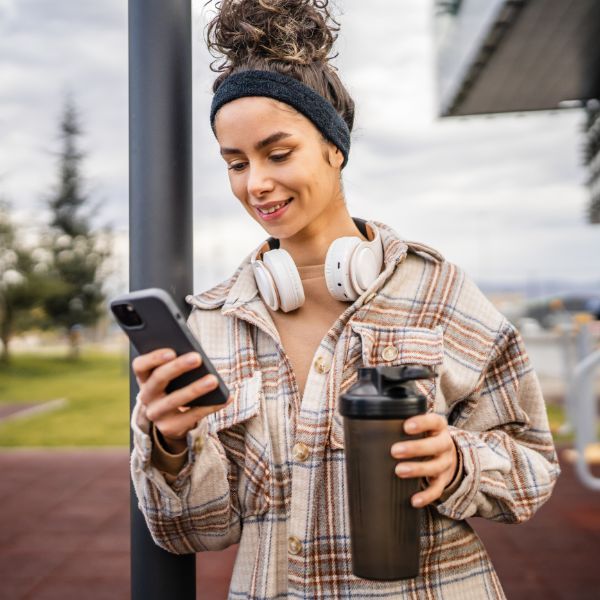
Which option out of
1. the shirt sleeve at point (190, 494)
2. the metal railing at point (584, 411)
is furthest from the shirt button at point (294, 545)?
the metal railing at point (584, 411)

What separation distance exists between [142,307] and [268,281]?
1.21 feet

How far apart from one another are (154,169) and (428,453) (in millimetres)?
754

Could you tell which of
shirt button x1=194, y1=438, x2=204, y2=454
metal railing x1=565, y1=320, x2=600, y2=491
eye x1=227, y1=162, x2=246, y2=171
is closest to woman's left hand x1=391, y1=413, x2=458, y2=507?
shirt button x1=194, y1=438, x2=204, y2=454

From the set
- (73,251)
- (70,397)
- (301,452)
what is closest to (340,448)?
(301,452)

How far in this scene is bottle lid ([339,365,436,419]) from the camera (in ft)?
3.02

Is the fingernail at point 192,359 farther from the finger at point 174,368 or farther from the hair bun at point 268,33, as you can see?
the hair bun at point 268,33

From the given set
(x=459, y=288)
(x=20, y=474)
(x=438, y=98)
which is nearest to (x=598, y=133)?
(x=438, y=98)

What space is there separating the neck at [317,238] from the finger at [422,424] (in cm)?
51

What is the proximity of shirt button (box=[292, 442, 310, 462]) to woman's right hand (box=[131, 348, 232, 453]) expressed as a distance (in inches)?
9.1

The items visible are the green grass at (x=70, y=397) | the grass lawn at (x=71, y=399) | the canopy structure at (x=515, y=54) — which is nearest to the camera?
the canopy structure at (x=515, y=54)

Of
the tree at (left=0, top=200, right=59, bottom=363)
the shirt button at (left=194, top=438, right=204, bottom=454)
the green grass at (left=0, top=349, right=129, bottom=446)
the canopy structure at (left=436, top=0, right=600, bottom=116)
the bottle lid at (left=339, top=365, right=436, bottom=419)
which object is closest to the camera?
the bottle lid at (left=339, top=365, right=436, bottom=419)

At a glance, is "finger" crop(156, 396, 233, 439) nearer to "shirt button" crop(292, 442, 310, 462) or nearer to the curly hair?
"shirt button" crop(292, 442, 310, 462)

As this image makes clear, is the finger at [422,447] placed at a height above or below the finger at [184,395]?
below

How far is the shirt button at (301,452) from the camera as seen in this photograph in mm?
1244
